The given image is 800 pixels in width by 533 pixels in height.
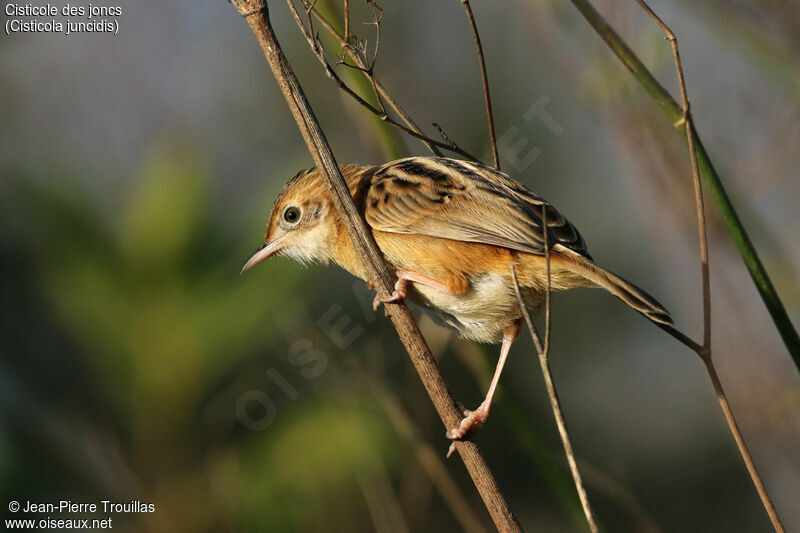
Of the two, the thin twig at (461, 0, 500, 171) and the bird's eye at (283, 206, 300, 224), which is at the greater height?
the thin twig at (461, 0, 500, 171)

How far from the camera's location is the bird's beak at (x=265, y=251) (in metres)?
4.49

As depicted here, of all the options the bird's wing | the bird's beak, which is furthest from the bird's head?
the bird's wing

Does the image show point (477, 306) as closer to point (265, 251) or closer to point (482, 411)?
point (482, 411)

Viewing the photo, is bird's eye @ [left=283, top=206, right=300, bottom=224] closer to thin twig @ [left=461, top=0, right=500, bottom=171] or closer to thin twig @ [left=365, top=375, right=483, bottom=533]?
thin twig @ [left=365, top=375, right=483, bottom=533]

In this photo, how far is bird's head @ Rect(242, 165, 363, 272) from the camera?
4.33 m

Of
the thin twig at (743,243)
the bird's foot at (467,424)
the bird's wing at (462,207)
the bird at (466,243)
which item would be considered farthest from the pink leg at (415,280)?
the thin twig at (743,243)

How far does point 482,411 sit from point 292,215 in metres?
1.53

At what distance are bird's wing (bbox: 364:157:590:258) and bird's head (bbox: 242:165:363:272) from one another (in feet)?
1.10

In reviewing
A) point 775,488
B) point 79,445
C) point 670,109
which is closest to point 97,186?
point 79,445

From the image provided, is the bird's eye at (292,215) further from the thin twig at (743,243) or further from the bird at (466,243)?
the thin twig at (743,243)

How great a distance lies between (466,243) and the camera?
3.90 metres

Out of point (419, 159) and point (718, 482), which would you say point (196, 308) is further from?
point (718, 482)

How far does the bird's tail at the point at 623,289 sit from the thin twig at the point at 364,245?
30.9 inches

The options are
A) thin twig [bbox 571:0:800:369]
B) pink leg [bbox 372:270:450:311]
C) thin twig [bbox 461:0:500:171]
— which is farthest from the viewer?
pink leg [bbox 372:270:450:311]
